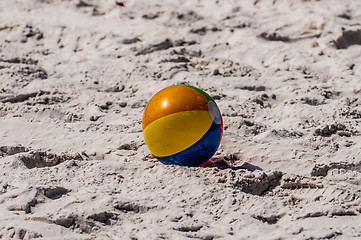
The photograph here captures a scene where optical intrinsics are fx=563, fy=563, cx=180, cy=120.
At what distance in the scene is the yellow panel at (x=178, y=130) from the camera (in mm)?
3432

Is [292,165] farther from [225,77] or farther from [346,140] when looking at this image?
[225,77]

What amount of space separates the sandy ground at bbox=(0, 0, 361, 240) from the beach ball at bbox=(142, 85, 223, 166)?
0.14m

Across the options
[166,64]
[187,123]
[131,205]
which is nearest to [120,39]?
[166,64]

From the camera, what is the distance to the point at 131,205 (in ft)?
9.83

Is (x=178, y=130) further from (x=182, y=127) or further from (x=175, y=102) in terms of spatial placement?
(x=175, y=102)

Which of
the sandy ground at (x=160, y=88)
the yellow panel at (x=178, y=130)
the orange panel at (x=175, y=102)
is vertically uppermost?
the orange panel at (x=175, y=102)

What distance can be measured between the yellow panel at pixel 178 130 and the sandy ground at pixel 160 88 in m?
0.15

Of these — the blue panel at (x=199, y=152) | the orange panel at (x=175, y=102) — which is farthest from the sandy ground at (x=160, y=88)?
the orange panel at (x=175, y=102)

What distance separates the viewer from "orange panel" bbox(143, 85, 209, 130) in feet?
11.3

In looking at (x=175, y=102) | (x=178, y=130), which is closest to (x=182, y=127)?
(x=178, y=130)

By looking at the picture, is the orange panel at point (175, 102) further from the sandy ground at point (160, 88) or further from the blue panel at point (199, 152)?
the sandy ground at point (160, 88)

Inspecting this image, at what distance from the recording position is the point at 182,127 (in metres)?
3.43

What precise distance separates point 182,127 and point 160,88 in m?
1.67

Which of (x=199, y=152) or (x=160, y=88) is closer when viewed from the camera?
(x=199, y=152)
